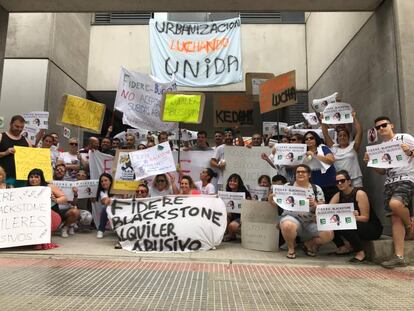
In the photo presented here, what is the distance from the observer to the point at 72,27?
11289mm

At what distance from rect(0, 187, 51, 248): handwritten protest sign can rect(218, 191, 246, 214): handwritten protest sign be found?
9.00 feet

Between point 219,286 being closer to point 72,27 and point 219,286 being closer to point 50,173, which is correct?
point 50,173

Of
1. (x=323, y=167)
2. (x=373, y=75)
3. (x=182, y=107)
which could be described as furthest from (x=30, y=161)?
(x=373, y=75)

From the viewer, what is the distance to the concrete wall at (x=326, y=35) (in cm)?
816

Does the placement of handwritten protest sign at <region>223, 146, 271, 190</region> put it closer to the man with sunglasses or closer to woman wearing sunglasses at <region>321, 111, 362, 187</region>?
woman wearing sunglasses at <region>321, 111, 362, 187</region>

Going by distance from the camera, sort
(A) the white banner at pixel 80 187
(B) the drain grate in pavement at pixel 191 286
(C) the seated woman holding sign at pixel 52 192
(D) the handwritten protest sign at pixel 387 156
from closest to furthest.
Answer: (B) the drain grate in pavement at pixel 191 286 → (D) the handwritten protest sign at pixel 387 156 → (C) the seated woman holding sign at pixel 52 192 → (A) the white banner at pixel 80 187

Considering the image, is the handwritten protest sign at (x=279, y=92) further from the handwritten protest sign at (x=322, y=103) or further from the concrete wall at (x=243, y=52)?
the concrete wall at (x=243, y=52)

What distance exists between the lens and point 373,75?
22.9 ft

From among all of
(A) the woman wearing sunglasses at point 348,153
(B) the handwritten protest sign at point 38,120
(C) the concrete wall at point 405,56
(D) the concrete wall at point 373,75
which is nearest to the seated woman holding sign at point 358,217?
(A) the woman wearing sunglasses at point 348,153

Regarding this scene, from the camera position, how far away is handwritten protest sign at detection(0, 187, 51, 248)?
5.82 metres

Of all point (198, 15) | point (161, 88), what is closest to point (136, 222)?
point (161, 88)

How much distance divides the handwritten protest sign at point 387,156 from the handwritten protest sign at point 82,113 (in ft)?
17.7

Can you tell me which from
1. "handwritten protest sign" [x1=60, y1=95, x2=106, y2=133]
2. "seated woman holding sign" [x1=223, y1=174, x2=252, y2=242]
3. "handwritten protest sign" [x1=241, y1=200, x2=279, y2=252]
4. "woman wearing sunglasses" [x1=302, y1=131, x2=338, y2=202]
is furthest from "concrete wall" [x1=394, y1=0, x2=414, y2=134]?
"handwritten protest sign" [x1=60, y1=95, x2=106, y2=133]

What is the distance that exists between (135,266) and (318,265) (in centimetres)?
236
